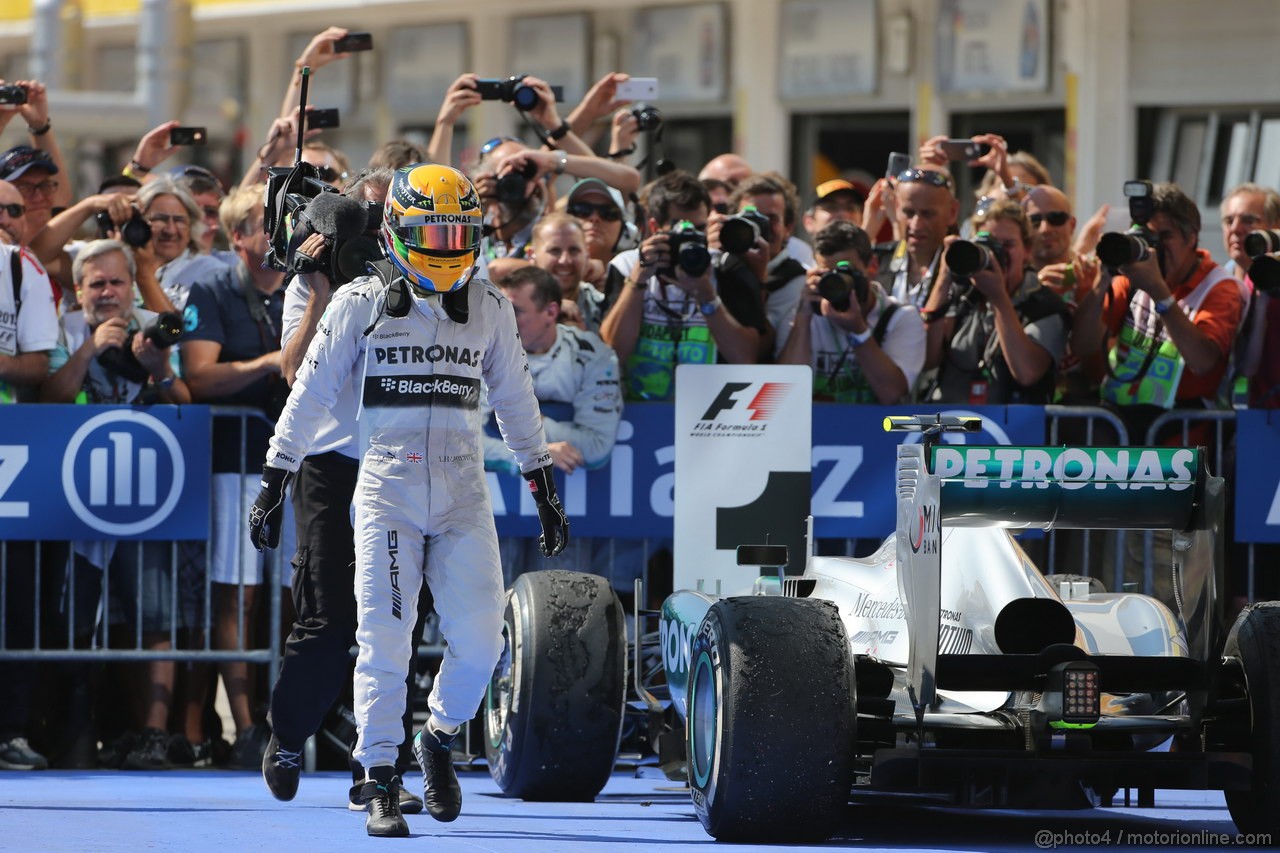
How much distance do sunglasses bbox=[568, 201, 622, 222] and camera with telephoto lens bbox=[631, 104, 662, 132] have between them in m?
0.59

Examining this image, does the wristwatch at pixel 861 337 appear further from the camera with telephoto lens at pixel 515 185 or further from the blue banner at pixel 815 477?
the camera with telephoto lens at pixel 515 185

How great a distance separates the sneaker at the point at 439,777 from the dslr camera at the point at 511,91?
3710 mm

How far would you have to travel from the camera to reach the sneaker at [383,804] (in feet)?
21.0

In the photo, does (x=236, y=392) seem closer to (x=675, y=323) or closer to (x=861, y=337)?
(x=675, y=323)

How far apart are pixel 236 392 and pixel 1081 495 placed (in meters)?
3.70

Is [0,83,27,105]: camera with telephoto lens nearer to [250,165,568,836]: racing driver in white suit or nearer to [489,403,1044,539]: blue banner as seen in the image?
[489,403,1044,539]: blue banner

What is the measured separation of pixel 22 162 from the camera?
360 inches

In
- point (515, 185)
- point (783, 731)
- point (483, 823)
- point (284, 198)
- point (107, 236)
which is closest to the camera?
point (783, 731)

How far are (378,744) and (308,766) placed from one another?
80.9 inches

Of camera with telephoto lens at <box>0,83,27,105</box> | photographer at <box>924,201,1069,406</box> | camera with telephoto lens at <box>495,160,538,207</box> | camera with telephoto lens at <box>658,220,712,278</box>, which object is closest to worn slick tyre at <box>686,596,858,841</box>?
camera with telephoto lens at <box>658,220,712,278</box>

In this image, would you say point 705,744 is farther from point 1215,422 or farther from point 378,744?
point 1215,422

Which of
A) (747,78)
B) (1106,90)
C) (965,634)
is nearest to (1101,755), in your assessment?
(965,634)

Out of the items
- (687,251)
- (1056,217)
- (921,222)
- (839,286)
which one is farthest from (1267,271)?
(687,251)

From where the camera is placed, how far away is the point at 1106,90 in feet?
49.2
